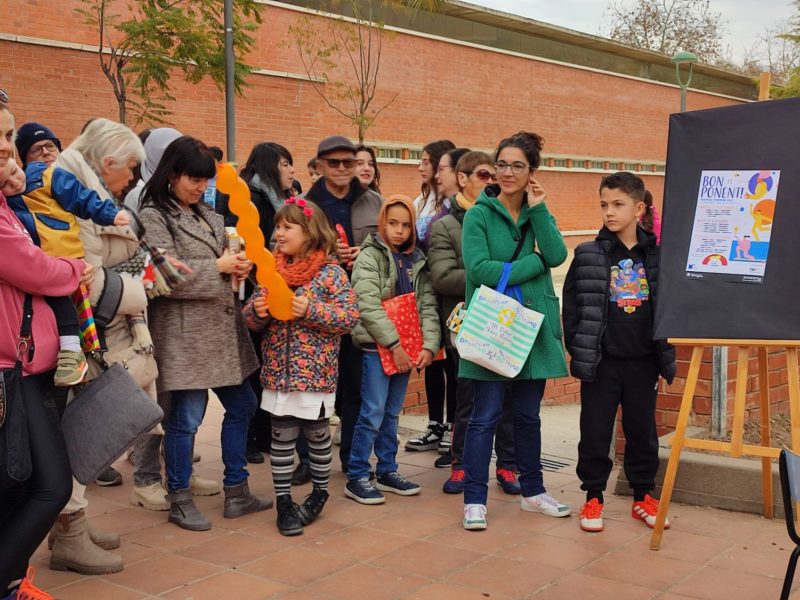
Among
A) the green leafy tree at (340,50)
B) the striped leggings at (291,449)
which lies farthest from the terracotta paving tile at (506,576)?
the green leafy tree at (340,50)

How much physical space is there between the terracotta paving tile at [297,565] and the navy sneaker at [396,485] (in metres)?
1.02

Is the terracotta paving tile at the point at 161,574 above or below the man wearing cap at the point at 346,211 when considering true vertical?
below

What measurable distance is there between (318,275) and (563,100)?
2449cm

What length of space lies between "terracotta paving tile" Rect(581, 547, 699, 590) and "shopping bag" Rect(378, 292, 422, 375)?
5.42 ft

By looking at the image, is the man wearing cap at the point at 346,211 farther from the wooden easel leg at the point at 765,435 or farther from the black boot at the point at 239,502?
the wooden easel leg at the point at 765,435

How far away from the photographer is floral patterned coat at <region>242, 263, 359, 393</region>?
497 cm

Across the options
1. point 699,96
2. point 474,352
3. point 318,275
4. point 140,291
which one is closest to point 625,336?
point 474,352

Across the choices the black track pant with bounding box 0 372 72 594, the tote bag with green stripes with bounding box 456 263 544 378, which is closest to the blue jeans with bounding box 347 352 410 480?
the tote bag with green stripes with bounding box 456 263 544 378

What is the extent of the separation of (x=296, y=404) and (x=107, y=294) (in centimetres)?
117

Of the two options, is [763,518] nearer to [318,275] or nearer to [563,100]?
[318,275]

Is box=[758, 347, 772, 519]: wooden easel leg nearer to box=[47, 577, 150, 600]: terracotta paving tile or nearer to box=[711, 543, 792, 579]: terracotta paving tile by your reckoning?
box=[711, 543, 792, 579]: terracotta paving tile

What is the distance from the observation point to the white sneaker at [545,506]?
525 centimetres

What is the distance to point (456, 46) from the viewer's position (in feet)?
79.0

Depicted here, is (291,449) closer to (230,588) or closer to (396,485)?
(396,485)
